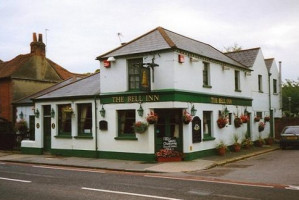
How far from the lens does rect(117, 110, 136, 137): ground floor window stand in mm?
18531

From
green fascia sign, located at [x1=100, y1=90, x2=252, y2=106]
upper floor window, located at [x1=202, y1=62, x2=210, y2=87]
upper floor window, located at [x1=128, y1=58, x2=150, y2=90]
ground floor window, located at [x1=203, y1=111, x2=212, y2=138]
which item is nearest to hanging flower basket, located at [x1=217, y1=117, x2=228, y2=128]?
ground floor window, located at [x1=203, y1=111, x2=212, y2=138]

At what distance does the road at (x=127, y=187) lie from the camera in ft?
31.6

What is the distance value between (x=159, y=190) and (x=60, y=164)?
8.28 m

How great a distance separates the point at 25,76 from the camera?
28.8m

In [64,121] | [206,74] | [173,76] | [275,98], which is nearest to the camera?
[173,76]

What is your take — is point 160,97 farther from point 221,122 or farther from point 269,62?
point 269,62

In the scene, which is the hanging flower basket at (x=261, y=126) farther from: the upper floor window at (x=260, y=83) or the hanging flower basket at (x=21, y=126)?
the hanging flower basket at (x=21, y=126)

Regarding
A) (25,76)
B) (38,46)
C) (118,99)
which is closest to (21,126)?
(25,76)

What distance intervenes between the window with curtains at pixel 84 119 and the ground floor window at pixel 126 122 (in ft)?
6.96

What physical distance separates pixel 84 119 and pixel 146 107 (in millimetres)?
4589

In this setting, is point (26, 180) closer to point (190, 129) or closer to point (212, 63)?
point (190, 129)

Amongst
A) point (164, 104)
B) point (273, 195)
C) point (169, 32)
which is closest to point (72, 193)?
point (273, 195)

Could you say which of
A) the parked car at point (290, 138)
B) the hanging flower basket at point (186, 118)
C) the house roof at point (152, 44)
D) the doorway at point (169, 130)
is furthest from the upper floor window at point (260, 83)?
the hanging flower basket at point (186, 118)

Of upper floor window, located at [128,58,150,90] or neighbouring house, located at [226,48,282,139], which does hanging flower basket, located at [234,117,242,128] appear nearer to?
neighbouring house, located at [226,48,282,139]
